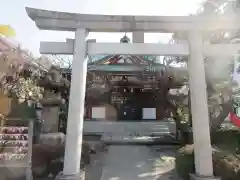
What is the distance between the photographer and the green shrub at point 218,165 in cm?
487

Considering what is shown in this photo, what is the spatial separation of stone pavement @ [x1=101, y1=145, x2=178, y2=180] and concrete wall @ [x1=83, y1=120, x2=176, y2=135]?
444 cm

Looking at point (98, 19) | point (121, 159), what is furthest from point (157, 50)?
point (121, 159)

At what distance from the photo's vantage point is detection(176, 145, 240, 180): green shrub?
16.0 feet

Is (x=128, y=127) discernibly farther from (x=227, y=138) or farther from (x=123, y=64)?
(x=227, y=138)

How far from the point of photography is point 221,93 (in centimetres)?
872

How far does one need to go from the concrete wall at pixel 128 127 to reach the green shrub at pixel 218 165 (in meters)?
9.02

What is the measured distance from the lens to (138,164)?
741cm

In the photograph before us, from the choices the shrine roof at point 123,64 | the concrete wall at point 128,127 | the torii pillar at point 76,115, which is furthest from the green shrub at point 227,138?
the torii pillar at point 76,115

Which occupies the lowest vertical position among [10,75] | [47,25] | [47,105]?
[47,105]

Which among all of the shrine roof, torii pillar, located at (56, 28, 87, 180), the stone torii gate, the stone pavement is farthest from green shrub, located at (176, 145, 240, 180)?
the shrine roof

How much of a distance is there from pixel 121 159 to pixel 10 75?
5.34 metres

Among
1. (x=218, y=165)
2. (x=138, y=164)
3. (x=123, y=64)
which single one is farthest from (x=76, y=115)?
(x=123, y=64)

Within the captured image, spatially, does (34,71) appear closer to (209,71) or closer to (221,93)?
(209,71)

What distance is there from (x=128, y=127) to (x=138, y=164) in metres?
7.92
